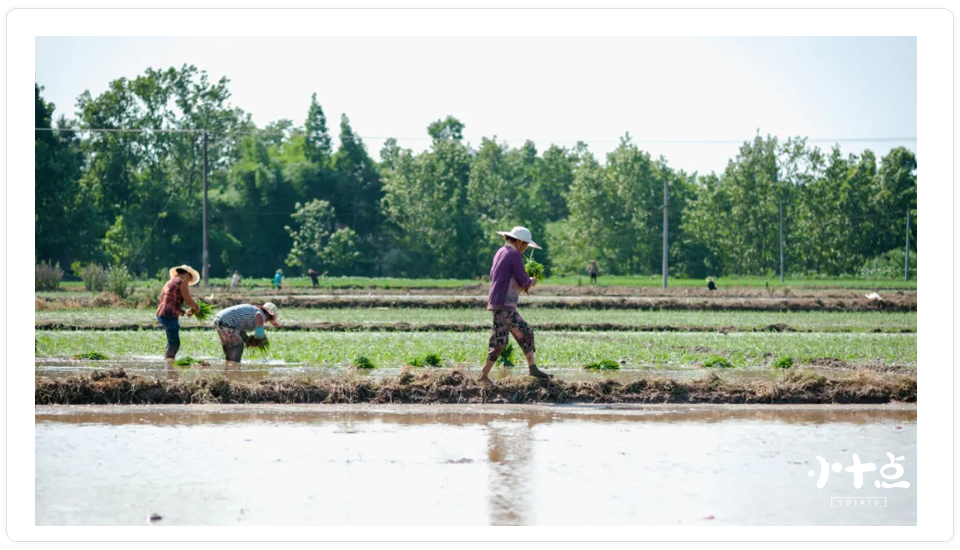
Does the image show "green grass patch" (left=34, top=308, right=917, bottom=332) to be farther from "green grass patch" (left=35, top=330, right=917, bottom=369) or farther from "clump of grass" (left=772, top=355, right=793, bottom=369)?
"clump of grass" (left=772, top=355, right=793, bottom=369)

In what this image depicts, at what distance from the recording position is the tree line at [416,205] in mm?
67062

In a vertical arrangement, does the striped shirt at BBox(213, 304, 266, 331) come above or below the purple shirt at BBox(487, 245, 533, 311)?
below

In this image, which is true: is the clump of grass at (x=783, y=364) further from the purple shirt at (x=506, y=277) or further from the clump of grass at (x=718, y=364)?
the purple shirt at (x=506, y=277)

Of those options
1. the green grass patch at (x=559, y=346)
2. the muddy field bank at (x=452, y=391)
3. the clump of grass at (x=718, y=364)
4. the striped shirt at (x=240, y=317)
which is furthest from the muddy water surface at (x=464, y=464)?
the green grass patch at (x=559, y=346)

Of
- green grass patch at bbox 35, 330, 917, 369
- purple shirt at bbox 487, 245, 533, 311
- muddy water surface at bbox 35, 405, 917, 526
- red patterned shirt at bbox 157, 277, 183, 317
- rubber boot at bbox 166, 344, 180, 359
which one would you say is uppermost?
purple shirt at bbox 487, 245, 533, 311

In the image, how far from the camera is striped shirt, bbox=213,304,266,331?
14.5 meters

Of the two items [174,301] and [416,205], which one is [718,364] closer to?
[174,301]

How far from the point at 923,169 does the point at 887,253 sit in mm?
62901

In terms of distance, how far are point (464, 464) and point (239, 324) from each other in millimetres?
7147

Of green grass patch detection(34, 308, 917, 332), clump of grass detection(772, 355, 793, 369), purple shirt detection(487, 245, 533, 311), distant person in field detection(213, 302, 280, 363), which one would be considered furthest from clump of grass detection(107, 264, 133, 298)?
purple shirt detection(487, 245, 533, 311)

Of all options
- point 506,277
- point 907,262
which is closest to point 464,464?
point 506,277

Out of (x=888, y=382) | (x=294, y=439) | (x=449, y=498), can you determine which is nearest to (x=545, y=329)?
(x=888, y=382)

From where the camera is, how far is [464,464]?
826 centimetres

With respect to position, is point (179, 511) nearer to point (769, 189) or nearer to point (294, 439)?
point (294, 439)
